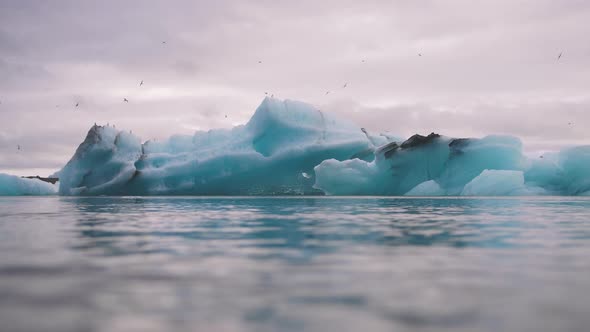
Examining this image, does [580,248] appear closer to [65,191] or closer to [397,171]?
[397,171]

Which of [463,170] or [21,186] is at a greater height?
[463,170]

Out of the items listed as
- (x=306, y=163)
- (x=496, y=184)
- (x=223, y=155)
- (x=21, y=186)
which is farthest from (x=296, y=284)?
(x=21, y=186)

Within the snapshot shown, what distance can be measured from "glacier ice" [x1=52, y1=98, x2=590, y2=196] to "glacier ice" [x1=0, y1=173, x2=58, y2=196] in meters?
10.7

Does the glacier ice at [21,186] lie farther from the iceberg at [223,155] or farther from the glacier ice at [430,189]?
the glacier ice at [430,189]

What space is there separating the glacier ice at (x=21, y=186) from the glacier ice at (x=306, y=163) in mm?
10704

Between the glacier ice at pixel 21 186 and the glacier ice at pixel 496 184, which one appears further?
the glacier ice at pixel 21 186

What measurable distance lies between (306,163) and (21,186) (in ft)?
100

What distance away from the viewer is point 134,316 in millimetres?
3619

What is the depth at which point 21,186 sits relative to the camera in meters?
56.3

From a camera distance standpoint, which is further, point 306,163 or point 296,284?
point 306,163

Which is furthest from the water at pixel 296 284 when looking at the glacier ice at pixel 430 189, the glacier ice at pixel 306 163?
the glacier ice at pixel 430 189

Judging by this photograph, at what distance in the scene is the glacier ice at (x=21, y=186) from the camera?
54156mm

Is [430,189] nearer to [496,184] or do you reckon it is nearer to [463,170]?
[463,170]

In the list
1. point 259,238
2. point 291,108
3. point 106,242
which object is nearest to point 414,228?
point 259,238
